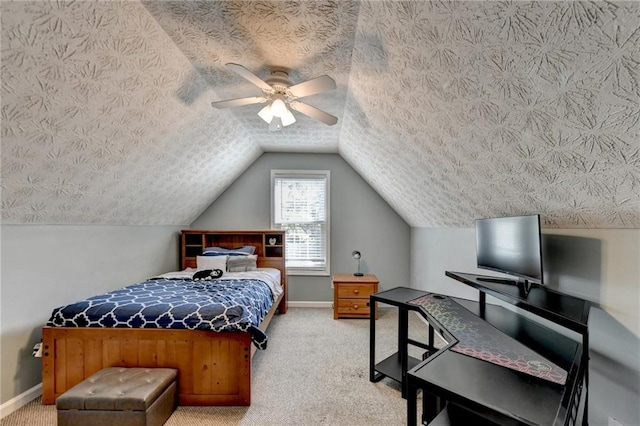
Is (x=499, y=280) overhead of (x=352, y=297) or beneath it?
overhead

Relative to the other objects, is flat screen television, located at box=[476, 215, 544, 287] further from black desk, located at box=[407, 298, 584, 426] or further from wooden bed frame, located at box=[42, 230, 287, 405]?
wooden bed frame, located at box=[42, 230, 287, 405]

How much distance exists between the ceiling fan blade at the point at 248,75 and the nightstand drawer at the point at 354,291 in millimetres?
2742

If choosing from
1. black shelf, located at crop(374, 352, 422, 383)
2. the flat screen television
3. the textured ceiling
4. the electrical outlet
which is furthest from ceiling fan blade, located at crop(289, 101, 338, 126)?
the electrical outlet

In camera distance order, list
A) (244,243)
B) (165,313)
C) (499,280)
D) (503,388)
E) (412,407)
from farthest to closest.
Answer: (244,243)
(165,313)
(499,280)
(412,407)
(503,388)

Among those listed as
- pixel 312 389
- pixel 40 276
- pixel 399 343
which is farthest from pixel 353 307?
pixel 40 276

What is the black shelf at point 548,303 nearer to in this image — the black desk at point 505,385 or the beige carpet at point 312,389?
the black desk at point 505,385

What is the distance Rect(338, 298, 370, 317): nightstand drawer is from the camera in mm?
3801

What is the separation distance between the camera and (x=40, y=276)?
7.34ft

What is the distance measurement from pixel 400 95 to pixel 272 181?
297cm

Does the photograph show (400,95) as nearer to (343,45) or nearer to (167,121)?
(343,45)

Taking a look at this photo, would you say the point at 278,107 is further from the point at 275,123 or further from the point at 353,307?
the point at 353,307

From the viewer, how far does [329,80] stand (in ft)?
5.68

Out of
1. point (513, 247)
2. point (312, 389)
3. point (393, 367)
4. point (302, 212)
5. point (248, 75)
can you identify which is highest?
point (248, 75)

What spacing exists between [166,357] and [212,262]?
1.77 meters
